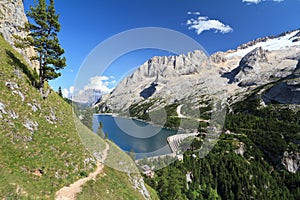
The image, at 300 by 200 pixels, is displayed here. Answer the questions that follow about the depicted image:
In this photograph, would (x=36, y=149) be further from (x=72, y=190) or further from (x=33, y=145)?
(x=72, y=190)

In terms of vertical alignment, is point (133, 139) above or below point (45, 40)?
below

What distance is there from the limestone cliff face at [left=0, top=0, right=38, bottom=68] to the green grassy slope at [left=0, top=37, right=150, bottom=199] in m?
6.07

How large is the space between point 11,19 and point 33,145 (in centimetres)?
3013

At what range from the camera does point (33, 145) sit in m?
19.8

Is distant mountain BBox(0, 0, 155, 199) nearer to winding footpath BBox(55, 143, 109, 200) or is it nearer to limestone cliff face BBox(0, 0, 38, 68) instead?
winding footpath BBox(55, 143, 109, 200)

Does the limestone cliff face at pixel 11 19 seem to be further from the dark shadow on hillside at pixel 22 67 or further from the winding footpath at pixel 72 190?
the winding footpath at pixel 72 190

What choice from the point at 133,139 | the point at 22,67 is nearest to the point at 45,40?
the point at 22,67

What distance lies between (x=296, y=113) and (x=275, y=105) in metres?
23.0

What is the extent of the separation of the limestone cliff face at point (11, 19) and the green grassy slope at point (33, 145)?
239 inches

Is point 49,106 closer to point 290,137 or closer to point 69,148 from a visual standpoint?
point 69,148

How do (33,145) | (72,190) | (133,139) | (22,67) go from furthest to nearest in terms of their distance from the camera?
(133,139)
(22,67)
(33,145)
(72,190)

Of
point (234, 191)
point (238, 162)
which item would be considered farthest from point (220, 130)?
point (234, 191)

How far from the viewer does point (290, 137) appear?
11819 centimetres

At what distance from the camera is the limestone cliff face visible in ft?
113
